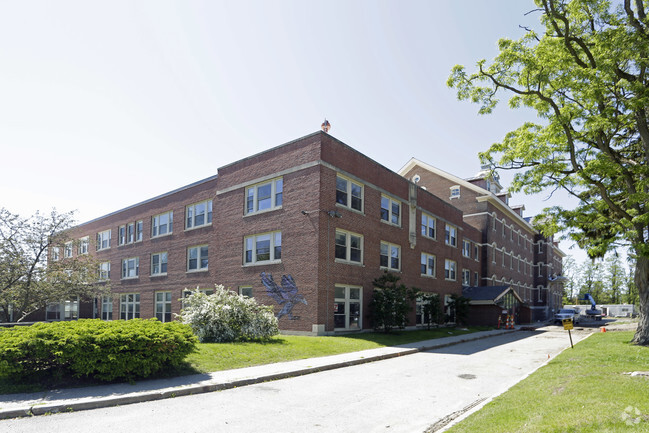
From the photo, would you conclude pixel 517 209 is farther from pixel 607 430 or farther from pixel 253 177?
pixel 607 430

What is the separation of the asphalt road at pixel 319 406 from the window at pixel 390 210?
47.2 ft

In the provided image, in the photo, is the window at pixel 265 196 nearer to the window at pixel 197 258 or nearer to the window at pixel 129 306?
the window at pixel 197 258

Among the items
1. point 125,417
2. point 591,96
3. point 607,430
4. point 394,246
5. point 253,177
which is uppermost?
point 591,96

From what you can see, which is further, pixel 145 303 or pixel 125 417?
pixel 145 303

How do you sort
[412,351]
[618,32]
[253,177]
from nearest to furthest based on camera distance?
1. [618,32]
2. [412,351]
3. [253,177]

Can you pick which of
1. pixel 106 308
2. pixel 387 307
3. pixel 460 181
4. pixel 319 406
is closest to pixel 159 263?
pixel 106 308

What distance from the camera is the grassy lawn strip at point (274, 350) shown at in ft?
41.8

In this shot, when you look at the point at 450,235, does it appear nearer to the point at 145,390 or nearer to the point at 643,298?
the point at 643,298

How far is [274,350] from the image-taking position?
1538 cm

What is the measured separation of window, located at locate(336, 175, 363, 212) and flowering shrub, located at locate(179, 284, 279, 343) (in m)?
7.87

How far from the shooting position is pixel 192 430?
7062 millimetres

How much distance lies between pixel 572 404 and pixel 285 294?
16480mm

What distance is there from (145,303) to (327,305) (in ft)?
59.7

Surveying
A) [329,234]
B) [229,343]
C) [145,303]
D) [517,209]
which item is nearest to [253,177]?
[329,234]
